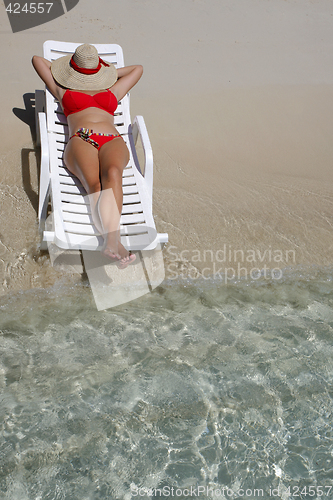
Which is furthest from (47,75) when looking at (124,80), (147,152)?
(147,152)

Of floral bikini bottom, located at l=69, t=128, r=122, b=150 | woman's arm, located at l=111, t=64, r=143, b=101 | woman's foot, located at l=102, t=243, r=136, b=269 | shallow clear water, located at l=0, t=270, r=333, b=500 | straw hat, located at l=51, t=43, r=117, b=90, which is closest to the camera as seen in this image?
shallow clear water, located at l=0, t=270, r=333, b=500

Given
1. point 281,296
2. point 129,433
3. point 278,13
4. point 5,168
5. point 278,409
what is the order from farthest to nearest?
point 278,13, point 5,168, point 281,296, point 278,409, point 129,433

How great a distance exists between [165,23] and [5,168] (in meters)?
3.75

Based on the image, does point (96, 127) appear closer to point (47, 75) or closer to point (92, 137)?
point (92, 137)

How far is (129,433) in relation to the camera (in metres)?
2.66

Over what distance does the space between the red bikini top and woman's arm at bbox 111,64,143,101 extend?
0.37 ft

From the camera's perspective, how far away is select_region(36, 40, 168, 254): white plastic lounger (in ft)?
10.3

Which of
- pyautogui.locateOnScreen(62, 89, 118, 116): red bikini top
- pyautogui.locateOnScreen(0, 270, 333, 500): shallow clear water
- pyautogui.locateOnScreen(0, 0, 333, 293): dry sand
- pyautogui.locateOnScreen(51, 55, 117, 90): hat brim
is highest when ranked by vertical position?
pyautogui.locateOnScreen(51, 55, 117, 90): hat brim

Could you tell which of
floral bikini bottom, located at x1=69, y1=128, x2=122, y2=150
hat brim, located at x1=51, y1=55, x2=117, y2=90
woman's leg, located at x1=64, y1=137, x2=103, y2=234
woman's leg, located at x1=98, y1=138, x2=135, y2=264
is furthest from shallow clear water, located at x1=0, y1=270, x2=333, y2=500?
hat brim, located at x1=51, y1=55, x2=117, y2=90

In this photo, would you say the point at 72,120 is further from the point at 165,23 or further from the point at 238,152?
the point at 165,23

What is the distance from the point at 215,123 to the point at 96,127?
1.88 metres

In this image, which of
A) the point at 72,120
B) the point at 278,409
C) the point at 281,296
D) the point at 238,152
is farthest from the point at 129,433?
the point at 238,152

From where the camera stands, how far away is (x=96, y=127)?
12.2 ft

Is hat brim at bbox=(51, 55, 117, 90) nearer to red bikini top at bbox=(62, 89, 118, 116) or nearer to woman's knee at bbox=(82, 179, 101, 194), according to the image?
red bikini top at bbox=(62, 89, 118, 116)
